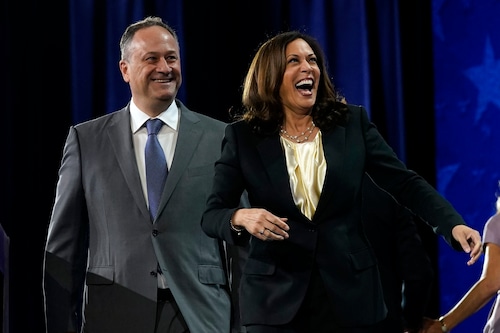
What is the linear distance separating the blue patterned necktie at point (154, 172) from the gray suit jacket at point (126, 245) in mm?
29

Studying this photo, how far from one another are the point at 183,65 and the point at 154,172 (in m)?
1.69

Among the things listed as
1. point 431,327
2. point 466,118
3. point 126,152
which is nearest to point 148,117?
point 126,152

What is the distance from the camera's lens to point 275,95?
8.49ft

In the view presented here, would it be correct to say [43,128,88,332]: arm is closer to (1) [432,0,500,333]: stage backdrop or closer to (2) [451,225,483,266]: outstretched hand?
(2) [451,225,483,266]: outstretched hand

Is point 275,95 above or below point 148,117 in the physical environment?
above

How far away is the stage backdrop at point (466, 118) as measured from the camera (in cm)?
465

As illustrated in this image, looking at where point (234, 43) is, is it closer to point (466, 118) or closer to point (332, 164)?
point (466, 118)

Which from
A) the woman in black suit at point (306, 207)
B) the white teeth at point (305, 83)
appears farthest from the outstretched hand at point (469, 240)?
the white teeth at point (305, 83)

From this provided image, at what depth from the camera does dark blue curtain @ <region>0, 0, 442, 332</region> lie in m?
4.39

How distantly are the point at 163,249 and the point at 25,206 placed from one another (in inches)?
63.7

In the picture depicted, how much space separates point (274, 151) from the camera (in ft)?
8.02

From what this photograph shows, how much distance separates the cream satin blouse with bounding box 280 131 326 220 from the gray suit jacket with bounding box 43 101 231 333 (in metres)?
0.64

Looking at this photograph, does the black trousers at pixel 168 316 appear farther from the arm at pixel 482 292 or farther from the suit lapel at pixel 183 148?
the arm at pixel 482 292

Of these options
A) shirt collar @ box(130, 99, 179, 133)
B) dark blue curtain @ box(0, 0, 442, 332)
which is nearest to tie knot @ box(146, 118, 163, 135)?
shirt collar @ box(130, 99, 179, 133)
